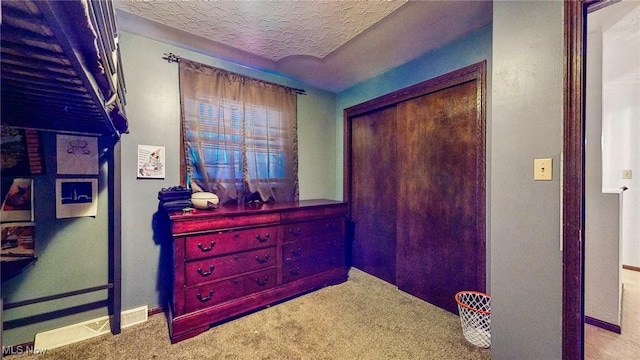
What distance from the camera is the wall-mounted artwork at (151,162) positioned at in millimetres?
2102

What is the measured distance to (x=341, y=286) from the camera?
8.77 feet

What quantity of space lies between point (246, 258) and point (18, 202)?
1588mm

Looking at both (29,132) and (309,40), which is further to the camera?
(309,40)

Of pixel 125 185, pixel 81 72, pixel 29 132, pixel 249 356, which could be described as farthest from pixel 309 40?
pixel 249 356

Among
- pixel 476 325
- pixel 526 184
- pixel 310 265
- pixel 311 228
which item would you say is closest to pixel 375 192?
pixel 311 228

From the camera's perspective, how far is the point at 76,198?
1.87 m

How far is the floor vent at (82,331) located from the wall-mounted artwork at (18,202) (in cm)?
84

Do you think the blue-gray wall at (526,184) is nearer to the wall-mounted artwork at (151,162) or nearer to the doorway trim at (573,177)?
the doorway trim at (573,177)

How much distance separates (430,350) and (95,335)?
2439 millimetres

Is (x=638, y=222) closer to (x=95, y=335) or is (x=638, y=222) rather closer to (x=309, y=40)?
(x=309, y=40)

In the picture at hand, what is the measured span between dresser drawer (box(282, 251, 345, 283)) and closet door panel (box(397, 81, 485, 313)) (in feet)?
2.22

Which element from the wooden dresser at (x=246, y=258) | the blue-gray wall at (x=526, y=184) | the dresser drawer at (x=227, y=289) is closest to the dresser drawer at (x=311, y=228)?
the wooden dresser at (x=246, y=258)

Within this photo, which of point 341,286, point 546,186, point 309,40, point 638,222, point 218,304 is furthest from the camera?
point 638,222

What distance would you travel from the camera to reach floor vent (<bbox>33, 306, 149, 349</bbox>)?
1.71m
